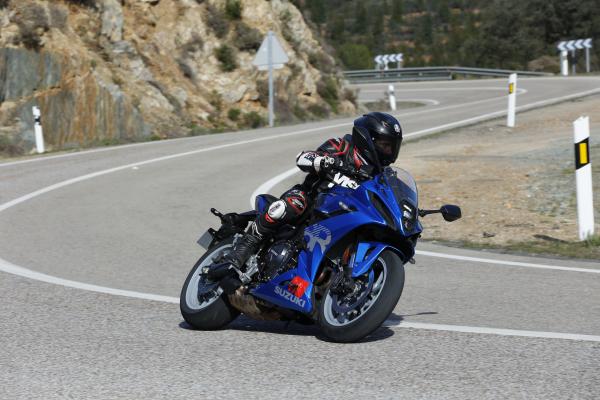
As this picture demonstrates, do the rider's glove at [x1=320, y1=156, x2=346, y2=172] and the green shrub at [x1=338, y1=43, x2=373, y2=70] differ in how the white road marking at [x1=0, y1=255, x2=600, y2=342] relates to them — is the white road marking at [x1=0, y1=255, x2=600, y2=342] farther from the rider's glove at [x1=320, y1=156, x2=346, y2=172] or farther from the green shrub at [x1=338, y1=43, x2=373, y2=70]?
the green shrub at [x1=338, y1=43, x2=373, y2=70]

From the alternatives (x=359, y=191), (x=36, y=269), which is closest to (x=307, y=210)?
(x=359, y=191)

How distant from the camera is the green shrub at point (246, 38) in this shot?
105 ft

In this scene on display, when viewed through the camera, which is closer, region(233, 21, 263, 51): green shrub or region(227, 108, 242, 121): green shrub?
region(227, 108, 242, 121): green shrub

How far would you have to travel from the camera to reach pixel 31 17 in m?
24.5

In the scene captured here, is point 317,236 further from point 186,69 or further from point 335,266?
point 186,69

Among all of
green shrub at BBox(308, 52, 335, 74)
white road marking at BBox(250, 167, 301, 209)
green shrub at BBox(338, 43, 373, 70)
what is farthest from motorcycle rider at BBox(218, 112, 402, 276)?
green shrub at BBox(338, 43, 373, 70)

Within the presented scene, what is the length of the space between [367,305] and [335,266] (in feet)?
1.17

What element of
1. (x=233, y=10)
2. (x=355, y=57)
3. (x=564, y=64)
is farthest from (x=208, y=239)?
(x=355, y=57)

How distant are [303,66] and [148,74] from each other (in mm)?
7857

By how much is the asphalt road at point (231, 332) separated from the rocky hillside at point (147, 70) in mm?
10459

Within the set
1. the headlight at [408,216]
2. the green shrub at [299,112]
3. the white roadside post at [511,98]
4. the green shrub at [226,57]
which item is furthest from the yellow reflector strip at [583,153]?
the green shrub at [226,57]

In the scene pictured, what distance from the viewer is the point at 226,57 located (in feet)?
102

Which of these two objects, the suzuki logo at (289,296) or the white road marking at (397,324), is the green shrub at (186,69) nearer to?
the white road marking at (397,324)

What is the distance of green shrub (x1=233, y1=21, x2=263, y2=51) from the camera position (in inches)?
1261
